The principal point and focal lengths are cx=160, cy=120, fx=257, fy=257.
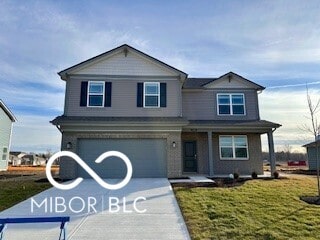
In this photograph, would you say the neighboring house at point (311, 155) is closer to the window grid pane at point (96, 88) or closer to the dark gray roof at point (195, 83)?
the dark gray roof at point (195, 83)

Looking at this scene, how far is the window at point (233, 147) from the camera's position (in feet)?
54.0

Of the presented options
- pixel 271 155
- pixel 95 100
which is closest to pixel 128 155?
pixel 95 100

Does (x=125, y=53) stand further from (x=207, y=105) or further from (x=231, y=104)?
(x=231, y=104)

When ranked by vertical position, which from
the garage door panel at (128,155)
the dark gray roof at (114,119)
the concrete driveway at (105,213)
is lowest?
the concrete driveway at (105,213)

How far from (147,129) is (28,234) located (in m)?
9.03

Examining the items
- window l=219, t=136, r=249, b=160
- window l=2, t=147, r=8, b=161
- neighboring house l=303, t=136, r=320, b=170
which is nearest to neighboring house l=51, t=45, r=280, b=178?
window l=219, t=136, r=249, b=160

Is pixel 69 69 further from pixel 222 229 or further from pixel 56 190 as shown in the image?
pixel 222 229

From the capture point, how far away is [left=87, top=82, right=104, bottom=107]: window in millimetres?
14914

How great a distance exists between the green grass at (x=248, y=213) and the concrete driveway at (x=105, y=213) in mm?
523

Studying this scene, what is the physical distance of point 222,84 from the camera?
17203mm

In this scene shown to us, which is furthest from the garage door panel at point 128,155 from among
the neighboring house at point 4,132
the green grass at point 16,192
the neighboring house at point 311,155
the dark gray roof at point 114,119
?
the neighboring house at point 311,155

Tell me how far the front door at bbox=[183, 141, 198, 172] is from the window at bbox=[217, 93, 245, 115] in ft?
9.31

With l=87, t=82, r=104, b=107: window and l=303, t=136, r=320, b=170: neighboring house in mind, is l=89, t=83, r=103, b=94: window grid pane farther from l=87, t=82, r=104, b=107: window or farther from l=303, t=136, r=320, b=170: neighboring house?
l=303, t=136, r=320, b=170: neighboring house

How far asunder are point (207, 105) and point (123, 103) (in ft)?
18.5
